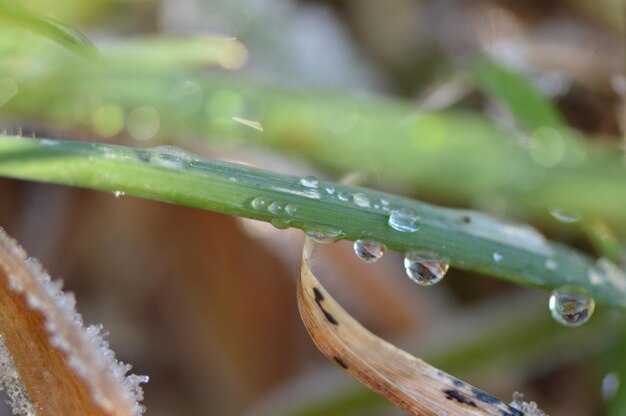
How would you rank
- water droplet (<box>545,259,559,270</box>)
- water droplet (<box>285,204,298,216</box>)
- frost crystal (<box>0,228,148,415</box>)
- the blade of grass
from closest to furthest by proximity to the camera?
frost crystal (<box>0,228,148,415</box>)
water droplet (<box>285,204,298,216</box>)
water droplet (<box>545,259,559,270</box>)
the blade of grass

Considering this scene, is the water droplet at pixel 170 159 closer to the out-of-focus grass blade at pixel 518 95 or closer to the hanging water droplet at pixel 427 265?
the hanging water droplet at pixel 427 265

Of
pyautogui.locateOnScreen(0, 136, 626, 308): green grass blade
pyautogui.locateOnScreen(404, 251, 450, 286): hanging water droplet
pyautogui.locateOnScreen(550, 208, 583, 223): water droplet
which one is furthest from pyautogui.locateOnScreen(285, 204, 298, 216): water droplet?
pyautogui.locateOnScreen(550, 208, 583, 223): water droplet

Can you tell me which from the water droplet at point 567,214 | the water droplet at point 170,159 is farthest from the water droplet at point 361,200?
the water droplet at point 567,214

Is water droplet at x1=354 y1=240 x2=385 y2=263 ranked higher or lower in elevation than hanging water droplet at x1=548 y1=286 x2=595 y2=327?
higher

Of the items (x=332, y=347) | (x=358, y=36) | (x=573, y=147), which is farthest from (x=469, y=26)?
(x=332, y=347)

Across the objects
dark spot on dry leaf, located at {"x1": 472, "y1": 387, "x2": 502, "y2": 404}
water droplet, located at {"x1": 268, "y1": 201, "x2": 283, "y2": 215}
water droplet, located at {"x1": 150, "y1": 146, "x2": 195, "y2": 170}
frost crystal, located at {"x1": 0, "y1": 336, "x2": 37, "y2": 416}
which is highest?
water droplet, located at {"x1": 150, "y1": 146, "x2": 195, "y2": 170}

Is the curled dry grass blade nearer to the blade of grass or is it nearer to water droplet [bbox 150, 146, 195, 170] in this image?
water droplet [bbox 150, 146, 195, 170]

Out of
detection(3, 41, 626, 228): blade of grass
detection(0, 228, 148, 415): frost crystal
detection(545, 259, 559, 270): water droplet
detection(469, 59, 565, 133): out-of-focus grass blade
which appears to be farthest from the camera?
detection(469, 59, 565, 133): out-of-focus grass blade
